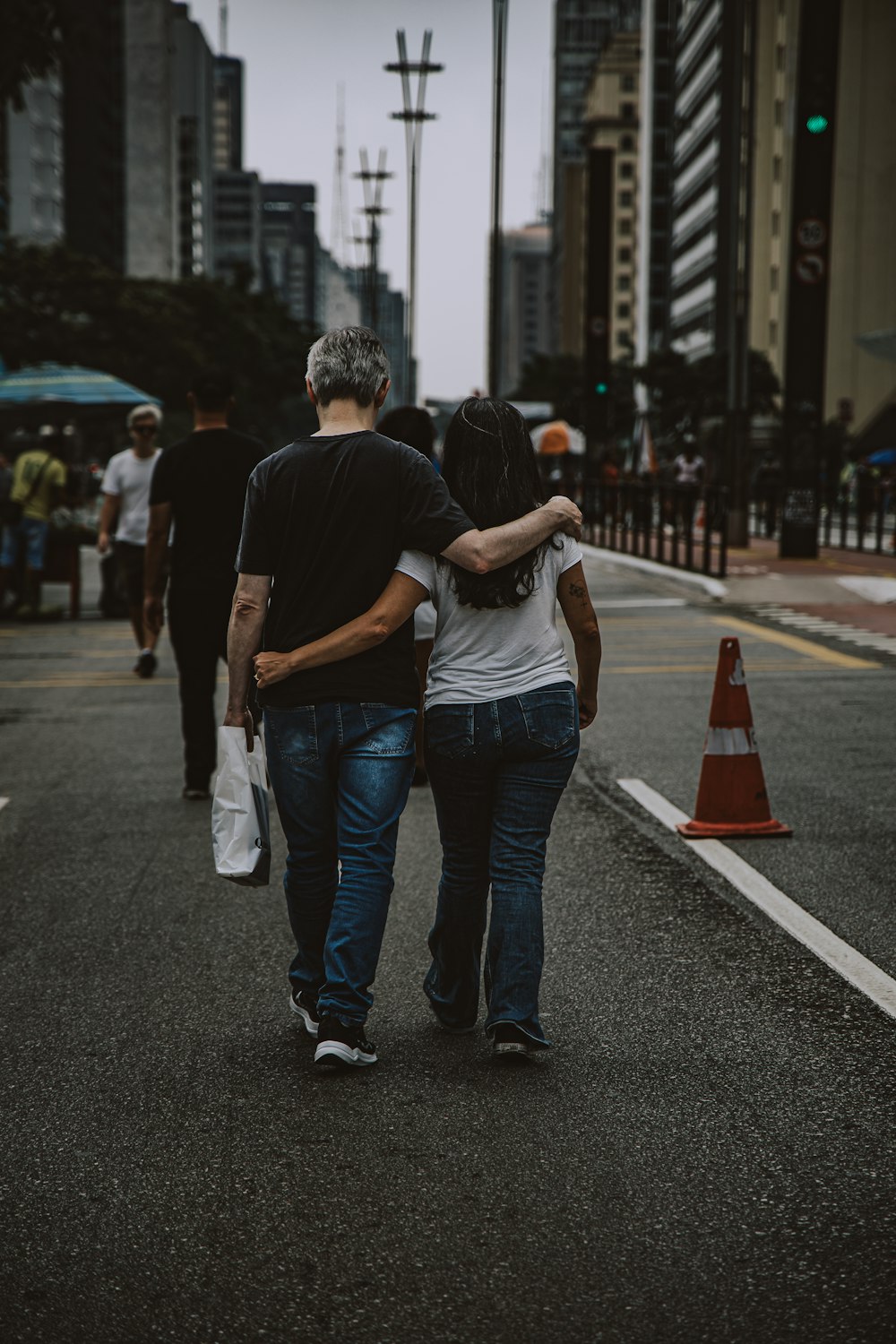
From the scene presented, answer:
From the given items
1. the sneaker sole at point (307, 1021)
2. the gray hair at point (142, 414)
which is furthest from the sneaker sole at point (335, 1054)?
the gray hair at point (142, 414)

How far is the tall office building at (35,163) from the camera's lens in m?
111

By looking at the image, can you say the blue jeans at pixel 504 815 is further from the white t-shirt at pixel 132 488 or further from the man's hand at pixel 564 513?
the white t-shirt at pixel 132 488

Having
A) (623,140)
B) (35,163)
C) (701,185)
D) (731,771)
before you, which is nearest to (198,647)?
(731,771)

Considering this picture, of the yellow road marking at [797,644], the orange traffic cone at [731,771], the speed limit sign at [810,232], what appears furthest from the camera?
the speed limit sign at [810,232]

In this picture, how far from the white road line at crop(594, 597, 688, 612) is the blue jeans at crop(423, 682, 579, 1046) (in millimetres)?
14569

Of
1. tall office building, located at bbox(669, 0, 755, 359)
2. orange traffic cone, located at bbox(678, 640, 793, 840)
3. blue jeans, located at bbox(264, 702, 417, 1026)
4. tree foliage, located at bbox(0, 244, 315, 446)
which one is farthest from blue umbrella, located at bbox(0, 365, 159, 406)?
tall office building, located at bbox(669, 0, 755, 359)

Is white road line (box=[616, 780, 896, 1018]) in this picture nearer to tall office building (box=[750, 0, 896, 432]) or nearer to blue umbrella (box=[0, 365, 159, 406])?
blue umbrella (box=[0, 365, 159, 406])

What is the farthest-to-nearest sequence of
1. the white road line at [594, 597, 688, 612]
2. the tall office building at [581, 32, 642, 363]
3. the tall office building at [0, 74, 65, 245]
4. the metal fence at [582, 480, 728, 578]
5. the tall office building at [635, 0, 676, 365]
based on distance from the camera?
the tall office building at [581, 32, 642, 363], the tall office building at [635, 0, 676, 365], the tall office building at [0, 74, 65, 245], the metal fence at [582, 480, 728, 578], the white road line at [594, 597, 688, 612]

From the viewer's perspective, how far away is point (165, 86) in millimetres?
144250

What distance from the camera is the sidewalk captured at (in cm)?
1767

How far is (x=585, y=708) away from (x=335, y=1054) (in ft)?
3.72

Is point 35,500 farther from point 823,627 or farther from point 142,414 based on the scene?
Answer: point 823,627

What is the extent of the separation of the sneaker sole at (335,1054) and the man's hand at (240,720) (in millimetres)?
782

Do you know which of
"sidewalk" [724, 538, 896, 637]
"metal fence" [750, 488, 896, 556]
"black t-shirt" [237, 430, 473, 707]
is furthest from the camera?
"metal fence" [750, 488, 896, 556]
